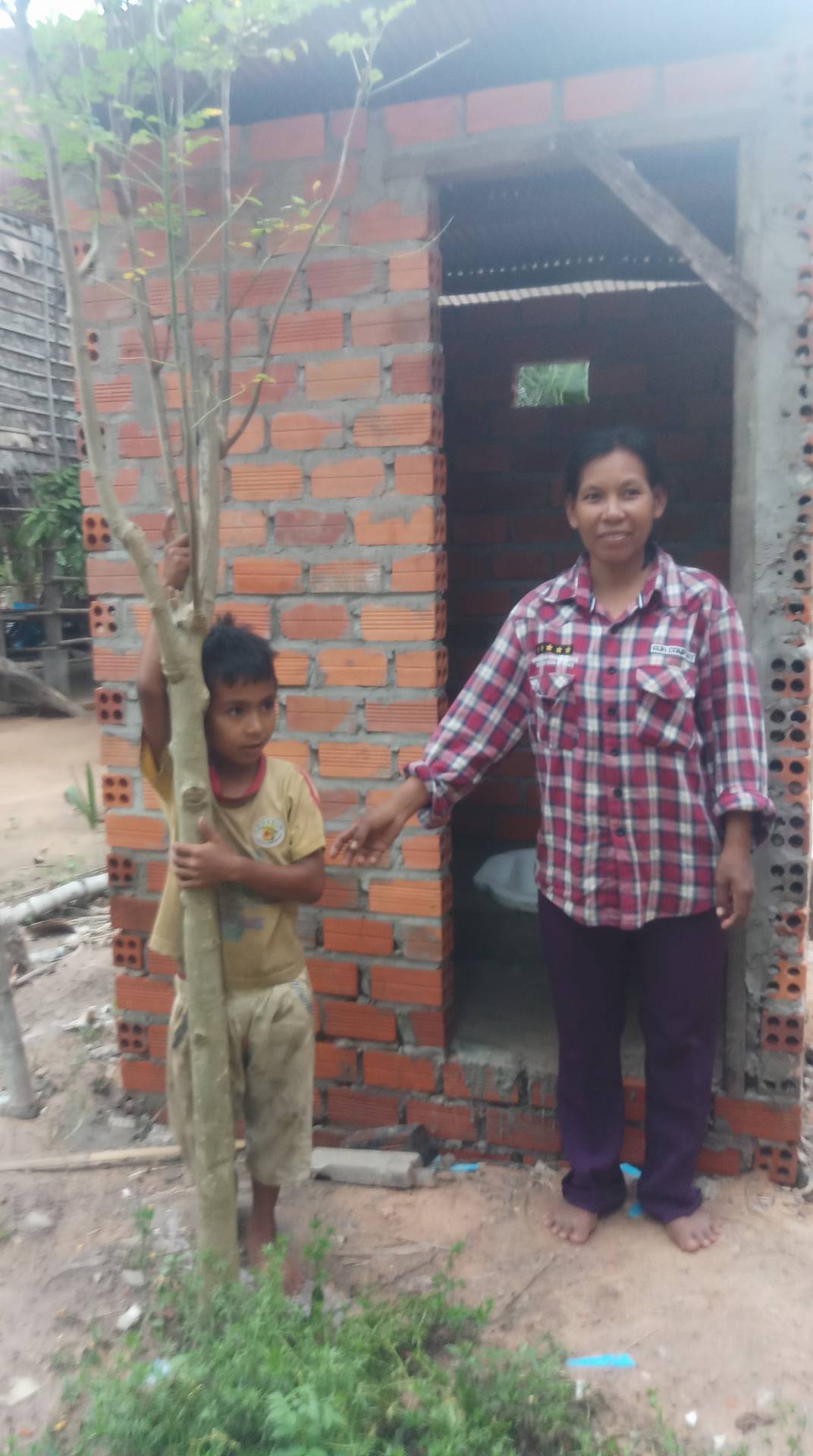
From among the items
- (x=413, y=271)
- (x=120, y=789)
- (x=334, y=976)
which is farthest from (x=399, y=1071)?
(x=413, y=271)

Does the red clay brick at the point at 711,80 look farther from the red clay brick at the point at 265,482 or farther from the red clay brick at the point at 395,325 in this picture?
the red clay brick at the point at 265,482

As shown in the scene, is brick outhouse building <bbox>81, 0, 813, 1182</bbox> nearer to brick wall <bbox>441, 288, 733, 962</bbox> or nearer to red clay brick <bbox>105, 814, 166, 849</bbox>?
red clay brick <bbox>105, 814, 166, 849</bbox>

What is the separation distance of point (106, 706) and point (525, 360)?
248cm

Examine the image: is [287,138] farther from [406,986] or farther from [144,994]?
[144,994]

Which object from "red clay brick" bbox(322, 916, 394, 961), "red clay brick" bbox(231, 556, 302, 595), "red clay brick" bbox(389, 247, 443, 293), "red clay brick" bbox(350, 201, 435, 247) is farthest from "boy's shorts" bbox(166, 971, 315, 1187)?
"red clay brick" bbox(350, 201, 435, 247)

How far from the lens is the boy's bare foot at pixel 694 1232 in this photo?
2.54 m

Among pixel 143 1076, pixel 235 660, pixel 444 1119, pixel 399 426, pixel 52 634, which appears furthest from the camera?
pixel 52 634

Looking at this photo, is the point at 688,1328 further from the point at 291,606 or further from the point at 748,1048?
the point at 291,606

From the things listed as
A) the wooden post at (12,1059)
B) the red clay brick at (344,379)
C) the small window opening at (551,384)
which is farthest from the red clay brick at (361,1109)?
the small window opening at (551,384)

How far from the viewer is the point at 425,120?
267cm

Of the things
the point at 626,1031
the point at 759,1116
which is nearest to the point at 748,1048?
the point at 759,1116

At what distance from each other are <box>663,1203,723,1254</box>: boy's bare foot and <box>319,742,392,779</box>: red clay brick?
133 centimetres

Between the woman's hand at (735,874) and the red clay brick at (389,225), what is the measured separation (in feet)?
5.43

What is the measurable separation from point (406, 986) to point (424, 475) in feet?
4.56
